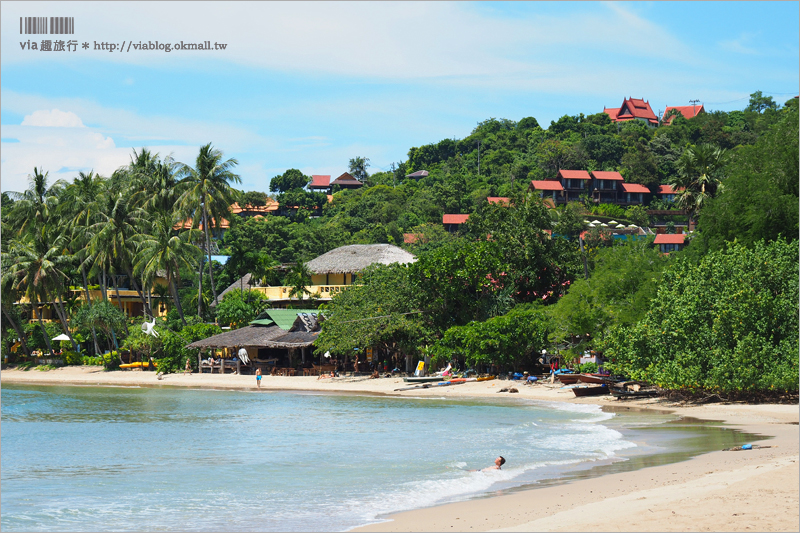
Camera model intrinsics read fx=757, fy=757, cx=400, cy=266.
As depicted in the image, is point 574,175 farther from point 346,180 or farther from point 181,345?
point 181,345

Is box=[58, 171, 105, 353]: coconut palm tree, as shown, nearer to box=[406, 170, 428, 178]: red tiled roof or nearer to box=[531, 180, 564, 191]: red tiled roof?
box=[531, 180, 564, 191]: red tiled roof

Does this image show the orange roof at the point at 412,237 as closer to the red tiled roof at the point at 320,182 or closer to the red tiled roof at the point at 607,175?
the red tiled roof at the point at 607,175

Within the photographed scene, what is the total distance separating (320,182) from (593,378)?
85.1m

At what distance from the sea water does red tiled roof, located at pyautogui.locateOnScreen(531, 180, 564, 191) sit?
54.6m

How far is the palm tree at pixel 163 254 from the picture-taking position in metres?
42.1

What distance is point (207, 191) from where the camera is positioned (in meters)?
45.6

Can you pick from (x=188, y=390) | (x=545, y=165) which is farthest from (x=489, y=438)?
(x=545, y=165)

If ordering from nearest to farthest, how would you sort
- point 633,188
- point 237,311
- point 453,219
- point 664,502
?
1. point 664,502
2. point 237,311
3. point 453,219
4. point 633,188

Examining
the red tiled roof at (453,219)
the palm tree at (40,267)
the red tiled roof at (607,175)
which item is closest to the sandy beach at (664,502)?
the palm tree at (40,267)

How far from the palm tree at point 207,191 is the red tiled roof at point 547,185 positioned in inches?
1614

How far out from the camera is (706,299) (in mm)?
20406

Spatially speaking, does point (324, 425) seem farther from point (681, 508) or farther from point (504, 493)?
point (681, 508)

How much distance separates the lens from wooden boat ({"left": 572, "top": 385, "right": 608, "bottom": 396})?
86.0 ft

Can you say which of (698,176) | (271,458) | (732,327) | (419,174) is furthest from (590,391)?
(419,174)
